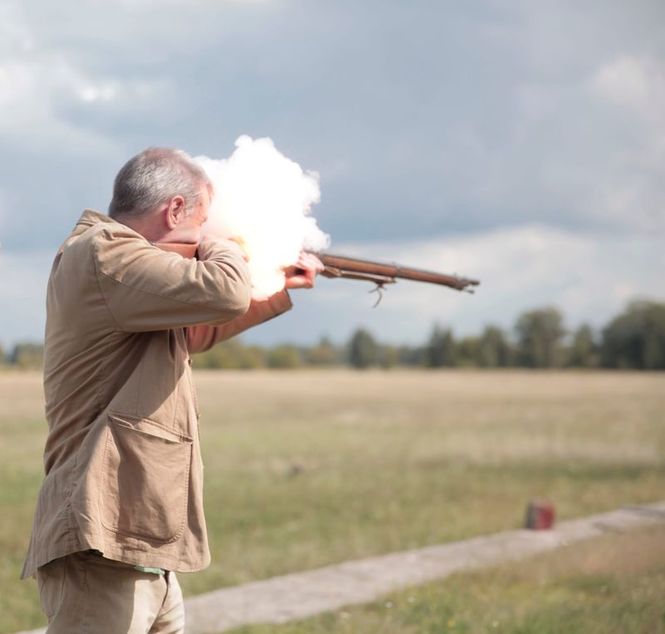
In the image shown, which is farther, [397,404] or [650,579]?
[397,404]

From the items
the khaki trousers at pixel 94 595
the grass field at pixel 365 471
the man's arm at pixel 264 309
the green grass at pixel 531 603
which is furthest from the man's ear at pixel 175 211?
the grass field at pixel 365 471

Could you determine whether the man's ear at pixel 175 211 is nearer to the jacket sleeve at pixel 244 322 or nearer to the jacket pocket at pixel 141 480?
the jacket sleeve at pixel 244 322

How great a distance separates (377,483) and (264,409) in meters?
25.9

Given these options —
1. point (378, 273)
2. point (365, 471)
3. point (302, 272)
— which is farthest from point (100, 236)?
point (365, 471)

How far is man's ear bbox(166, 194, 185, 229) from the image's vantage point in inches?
134

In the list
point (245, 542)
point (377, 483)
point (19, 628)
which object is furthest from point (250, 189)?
Result: point (377, 483)

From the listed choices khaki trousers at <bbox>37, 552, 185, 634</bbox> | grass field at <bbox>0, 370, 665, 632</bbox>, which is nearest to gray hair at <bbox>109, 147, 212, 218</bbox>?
khaki trousers at <bbox>37, 552, 185, 634</bbox>

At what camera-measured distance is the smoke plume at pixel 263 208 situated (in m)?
3.76

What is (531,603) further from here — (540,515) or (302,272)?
(302,272)

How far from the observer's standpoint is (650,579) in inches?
313

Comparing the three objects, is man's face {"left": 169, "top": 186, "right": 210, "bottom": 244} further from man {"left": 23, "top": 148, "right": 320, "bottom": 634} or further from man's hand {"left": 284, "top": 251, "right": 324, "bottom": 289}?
man's hand {"left": 284, "top": 251, "right": 324, "bottom": 289}

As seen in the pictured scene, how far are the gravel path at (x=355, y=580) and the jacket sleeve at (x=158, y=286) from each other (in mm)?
4236

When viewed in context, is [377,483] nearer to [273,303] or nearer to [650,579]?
[650,579]

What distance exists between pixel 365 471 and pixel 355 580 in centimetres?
1207
